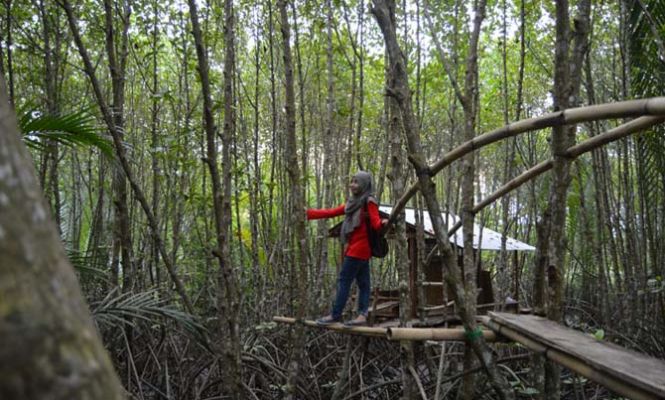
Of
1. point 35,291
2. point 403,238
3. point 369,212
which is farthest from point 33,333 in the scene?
point 369,212

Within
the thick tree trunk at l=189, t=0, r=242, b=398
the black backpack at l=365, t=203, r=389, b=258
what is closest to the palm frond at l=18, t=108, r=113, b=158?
the thick tree trunk at l=189, t=0, r=242, b=398

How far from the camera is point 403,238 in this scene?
3.18 meters

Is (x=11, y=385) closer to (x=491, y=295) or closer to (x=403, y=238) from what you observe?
(x=403, y=238)

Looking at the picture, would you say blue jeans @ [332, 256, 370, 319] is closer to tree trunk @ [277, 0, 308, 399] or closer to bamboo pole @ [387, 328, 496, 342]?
tree trunk @ [277, 0, 308, 399]

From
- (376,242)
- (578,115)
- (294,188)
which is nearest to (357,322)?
(376,242)

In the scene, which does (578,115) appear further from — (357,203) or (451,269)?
(357,203)

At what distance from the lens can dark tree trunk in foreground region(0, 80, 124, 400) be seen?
16.8 inches

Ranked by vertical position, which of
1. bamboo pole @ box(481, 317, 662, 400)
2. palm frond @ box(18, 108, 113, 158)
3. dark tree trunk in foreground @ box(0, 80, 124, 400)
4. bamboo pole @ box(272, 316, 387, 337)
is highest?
palm frond @ box(18, 108, 113, 158)

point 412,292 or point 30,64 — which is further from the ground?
point 30,64

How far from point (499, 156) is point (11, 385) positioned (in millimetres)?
11750

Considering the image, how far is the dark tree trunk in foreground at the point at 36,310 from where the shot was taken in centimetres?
43

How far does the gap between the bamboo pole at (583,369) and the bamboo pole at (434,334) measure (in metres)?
0.08

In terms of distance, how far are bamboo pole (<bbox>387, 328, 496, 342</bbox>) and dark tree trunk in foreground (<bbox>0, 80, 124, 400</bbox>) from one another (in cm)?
173

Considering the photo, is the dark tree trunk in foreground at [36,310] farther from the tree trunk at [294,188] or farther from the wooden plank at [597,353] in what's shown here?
the tree trunk at [294,188]
